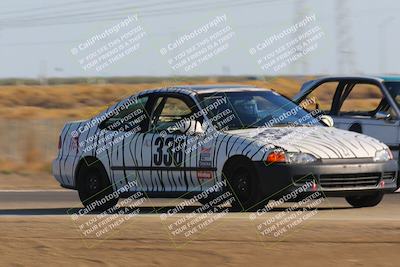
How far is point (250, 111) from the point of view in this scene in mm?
14281

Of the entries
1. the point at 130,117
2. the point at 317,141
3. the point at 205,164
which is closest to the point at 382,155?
the point at 317,141

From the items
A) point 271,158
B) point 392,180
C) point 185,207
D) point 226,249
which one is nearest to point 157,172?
point 185,207

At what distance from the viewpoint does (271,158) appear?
13.1 meters

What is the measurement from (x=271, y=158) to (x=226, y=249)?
2.78 meters

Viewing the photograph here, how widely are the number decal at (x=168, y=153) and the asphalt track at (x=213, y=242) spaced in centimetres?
82

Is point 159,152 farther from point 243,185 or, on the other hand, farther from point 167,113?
point 243,185

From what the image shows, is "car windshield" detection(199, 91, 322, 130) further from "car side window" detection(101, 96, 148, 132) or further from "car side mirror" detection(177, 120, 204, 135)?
"car side window" detection(101, 96, 148, 132)

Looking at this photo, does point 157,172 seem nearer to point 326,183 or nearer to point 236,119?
point 236,119

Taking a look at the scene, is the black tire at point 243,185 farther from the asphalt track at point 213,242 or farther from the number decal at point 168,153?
the number decal at point 168,153

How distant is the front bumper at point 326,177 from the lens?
13.1 m

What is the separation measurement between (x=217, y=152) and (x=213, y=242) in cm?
285

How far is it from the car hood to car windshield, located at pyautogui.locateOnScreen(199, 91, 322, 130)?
22 cm

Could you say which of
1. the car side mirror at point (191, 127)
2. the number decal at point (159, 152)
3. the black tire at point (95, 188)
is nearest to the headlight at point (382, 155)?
the car side mirror at point (191, 127)

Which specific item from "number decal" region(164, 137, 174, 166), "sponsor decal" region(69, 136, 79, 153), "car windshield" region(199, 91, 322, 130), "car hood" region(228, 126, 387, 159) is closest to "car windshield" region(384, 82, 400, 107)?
"car windshield" region(199, 91, 322, 130)
